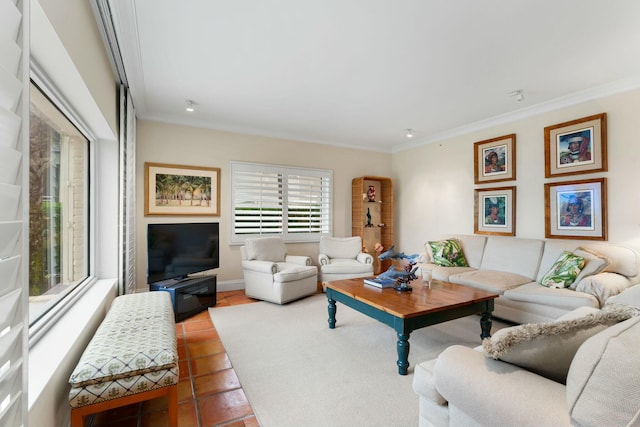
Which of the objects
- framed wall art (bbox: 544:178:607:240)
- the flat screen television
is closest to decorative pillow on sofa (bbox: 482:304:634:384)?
framed wall art (bbox: 544:178:607:240)

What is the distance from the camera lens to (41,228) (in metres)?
1.87

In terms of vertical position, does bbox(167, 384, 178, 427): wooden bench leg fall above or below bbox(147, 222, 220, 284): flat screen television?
below

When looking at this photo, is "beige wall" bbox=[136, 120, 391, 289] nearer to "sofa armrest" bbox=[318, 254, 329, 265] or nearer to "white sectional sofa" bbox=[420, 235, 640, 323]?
"sofa armrest" bbox=[318, 254, 329, 265]

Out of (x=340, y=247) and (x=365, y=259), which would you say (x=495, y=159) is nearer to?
(x=365, y=259)

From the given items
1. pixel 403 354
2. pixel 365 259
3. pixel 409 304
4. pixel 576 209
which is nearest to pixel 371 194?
pixel 365 259

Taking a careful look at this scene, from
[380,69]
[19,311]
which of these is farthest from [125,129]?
[19,311]

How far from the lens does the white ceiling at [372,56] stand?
211 centimetres

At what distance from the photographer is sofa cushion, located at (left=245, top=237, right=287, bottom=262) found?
14.5 ft

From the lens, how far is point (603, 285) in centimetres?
279

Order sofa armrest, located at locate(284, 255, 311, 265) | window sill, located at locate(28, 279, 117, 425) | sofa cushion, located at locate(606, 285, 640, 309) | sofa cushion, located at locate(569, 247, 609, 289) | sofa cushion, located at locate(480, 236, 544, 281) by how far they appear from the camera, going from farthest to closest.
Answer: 1. sofa armrest, located at locate(284, 255, 311, 265)
2. sofa cushion, located at locate(480, 236, 544, 281)
3. sofa cushion, located at locate(569, 247, 609, 289)
4. sofa cushion, located at locate(606, 285, 640, 309)
5. window sill, located at locate(28, 279, 117, 425)

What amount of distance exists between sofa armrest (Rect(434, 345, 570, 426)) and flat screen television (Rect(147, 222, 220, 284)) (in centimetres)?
319

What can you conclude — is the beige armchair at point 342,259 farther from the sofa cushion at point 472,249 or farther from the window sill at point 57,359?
the window sill at point 57,359

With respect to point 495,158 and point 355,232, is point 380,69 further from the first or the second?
point 355,232

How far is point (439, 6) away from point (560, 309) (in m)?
2.84
